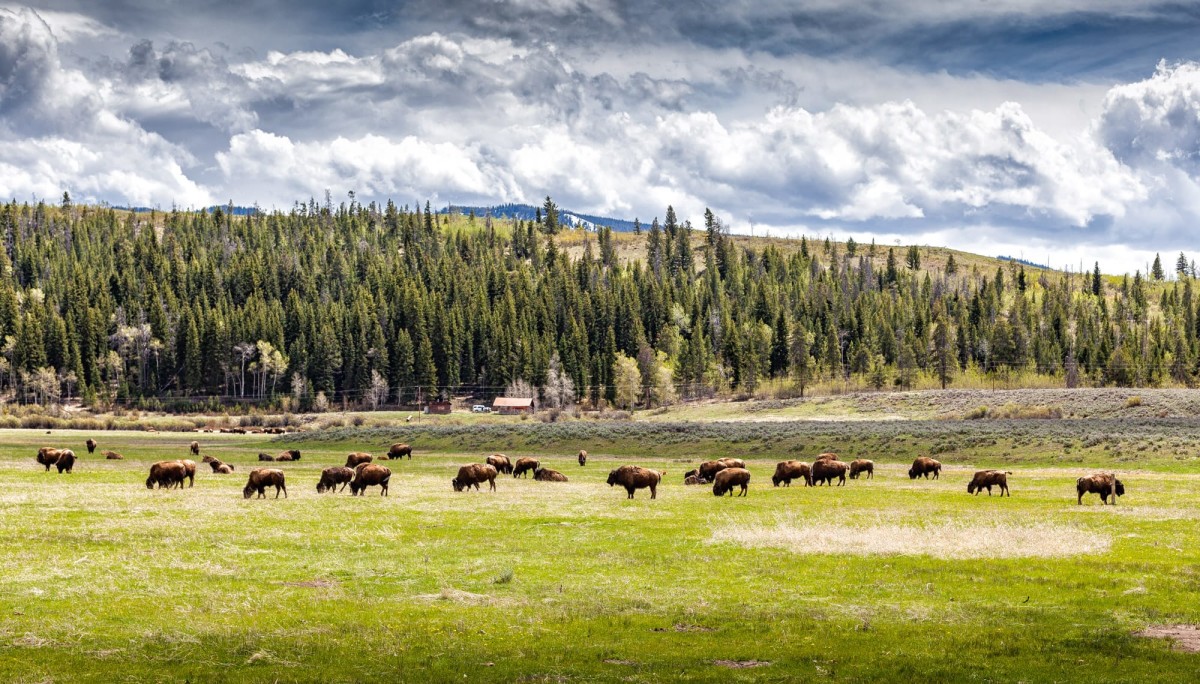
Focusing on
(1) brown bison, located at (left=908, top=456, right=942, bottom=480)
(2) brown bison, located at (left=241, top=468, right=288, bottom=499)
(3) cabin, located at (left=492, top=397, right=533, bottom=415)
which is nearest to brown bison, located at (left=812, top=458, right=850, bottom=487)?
(1) brown bison, located at (left=908, top=456, right=942, bottom=480)

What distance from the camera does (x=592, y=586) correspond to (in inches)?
869

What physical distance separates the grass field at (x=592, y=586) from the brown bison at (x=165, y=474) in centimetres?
267

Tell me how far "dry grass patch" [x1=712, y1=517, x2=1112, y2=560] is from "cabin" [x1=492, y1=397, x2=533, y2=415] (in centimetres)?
13833

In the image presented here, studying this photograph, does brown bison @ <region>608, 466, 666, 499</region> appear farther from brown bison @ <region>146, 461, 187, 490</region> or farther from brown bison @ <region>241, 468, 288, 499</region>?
brown bison @ <region>146, 461, 187, 490</region>

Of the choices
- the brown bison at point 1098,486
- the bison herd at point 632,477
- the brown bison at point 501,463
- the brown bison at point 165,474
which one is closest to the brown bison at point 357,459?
the bison herd at point 632,477

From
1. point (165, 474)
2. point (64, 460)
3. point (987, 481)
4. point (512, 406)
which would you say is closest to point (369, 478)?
point (165, 474)

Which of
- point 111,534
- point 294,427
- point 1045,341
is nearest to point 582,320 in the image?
point 294,427

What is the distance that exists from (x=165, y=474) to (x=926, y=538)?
3315 centimetres

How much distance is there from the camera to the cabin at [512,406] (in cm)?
16874

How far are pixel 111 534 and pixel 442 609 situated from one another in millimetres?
13654

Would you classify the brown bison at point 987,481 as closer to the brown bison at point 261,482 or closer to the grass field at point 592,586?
the grass field at point 592,586

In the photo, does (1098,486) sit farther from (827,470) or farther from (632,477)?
(632,477)

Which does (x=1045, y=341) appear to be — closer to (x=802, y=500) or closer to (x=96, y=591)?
(x=802, y=500)

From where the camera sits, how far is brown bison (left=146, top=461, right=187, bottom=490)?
4327 cm
